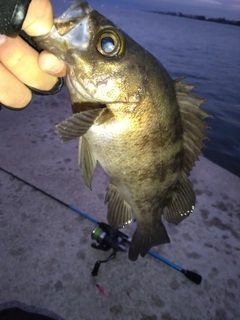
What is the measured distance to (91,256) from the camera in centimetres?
285

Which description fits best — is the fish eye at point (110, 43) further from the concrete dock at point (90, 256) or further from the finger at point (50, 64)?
the concrete dock at point (90, 256)

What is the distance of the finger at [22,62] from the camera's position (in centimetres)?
143

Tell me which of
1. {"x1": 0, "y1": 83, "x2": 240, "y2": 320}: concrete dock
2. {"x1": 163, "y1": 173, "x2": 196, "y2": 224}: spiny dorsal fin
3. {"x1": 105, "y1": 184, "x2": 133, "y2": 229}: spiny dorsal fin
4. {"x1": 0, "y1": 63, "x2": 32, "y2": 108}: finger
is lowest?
{"x1": 0, "y1": 83, "x2": 240, "y2": 320}: concrete dock

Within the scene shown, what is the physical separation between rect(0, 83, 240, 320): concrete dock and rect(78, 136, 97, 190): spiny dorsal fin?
1.26 meters

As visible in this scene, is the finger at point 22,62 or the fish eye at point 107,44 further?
the fish eye at point 107,44

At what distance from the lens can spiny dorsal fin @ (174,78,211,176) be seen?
1.85 m

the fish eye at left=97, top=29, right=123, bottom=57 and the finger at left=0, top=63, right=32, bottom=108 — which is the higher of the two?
the fish eye at left=97, top=29, right=123, bottom=57

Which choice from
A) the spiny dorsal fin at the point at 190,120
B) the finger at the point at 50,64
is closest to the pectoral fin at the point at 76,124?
the finger at the point at 50,64

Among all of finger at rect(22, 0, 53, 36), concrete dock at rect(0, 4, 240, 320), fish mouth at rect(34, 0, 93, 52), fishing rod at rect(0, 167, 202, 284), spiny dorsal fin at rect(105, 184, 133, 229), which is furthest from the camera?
fishing rod at rect(0, 167, 202, 284)

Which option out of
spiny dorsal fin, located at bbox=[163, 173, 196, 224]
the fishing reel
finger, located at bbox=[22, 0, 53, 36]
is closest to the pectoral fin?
finger, located at bbox=[22, 0, 53, 36]

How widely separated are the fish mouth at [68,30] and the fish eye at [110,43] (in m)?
0.10

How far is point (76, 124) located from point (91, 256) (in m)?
1.81

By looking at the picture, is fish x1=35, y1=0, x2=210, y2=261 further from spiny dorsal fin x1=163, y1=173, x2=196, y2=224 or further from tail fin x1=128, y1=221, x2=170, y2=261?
tail fin x1=128, y1=221, x2=170, y2=261

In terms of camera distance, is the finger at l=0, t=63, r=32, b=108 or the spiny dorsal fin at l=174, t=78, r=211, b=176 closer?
the finger at l=0, t=63, r=32, b=108
